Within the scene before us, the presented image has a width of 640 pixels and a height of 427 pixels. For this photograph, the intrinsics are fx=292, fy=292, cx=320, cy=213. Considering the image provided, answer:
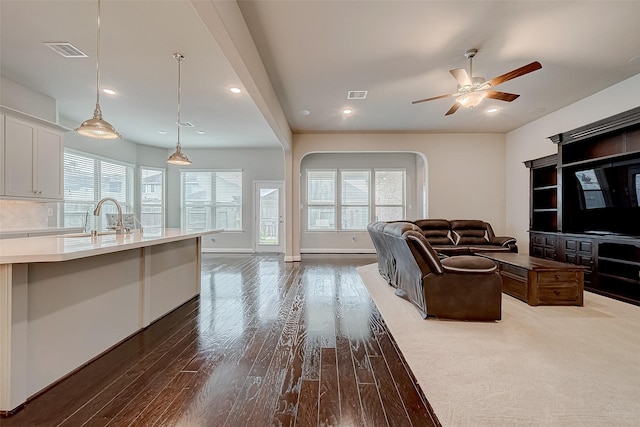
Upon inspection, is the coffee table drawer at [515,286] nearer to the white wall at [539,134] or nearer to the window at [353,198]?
the white wall at [539,134]

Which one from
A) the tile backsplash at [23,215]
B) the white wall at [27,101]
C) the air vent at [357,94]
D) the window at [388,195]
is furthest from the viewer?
the window at [388,195]

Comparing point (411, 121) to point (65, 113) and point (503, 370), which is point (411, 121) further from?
point (65, 113)

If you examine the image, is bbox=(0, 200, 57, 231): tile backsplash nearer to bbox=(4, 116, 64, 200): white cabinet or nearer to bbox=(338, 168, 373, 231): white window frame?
bbox=(4, 116, 64, 200): white cabinet

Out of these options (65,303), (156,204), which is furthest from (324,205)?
(65,303)

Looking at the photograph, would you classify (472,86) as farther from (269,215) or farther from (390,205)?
(269,215)

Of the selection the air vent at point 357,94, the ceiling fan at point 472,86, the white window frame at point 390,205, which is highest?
the air vent at point 357,94

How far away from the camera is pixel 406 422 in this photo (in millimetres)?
1550

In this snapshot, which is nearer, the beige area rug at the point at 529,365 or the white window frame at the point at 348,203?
the beige area rug at the point at 529,365

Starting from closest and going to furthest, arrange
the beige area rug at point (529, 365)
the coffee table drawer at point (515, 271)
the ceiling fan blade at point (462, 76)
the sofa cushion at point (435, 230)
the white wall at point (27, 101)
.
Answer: the beige area rug at point (529, 365) < the ceiling fan blade at point (462, 76) < the coffee table drawer at point (515, 271) < the white wall at point (27, 101) < the sofa cushion at point (435, 230)

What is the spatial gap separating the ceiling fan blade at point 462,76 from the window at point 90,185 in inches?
258

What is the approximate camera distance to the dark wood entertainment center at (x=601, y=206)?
150 inches

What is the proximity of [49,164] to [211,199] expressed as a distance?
4228 millimetres

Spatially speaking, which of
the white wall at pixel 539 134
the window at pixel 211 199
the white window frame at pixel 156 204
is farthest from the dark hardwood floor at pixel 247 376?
Answer: the white window frame at pixel 156 204

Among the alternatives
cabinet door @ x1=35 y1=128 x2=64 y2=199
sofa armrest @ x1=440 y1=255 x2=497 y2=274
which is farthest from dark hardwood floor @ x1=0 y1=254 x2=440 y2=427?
cabinet door @ x1=35 y1=128 x2=64 y2=199
